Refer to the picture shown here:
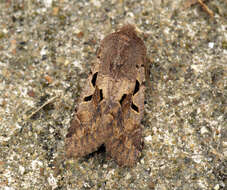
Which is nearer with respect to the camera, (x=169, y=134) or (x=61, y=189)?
(x=61, y=189)

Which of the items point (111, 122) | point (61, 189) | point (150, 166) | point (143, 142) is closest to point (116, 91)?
point (111, 122)

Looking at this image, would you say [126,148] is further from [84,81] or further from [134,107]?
[84,81]

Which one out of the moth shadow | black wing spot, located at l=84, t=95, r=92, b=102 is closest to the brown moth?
black wing spot, located at l=84, t=95, r=92, b=102

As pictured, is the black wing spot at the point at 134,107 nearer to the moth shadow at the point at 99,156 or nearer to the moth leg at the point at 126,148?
the moth leg at the point at 126,148

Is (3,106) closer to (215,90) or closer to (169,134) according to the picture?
(169,134)

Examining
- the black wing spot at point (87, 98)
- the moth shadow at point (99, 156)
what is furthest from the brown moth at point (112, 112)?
the moth shadow at point (99, 156)

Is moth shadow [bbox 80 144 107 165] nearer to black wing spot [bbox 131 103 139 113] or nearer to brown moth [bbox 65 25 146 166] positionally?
brown moth [bbox 65 25 146 166]
